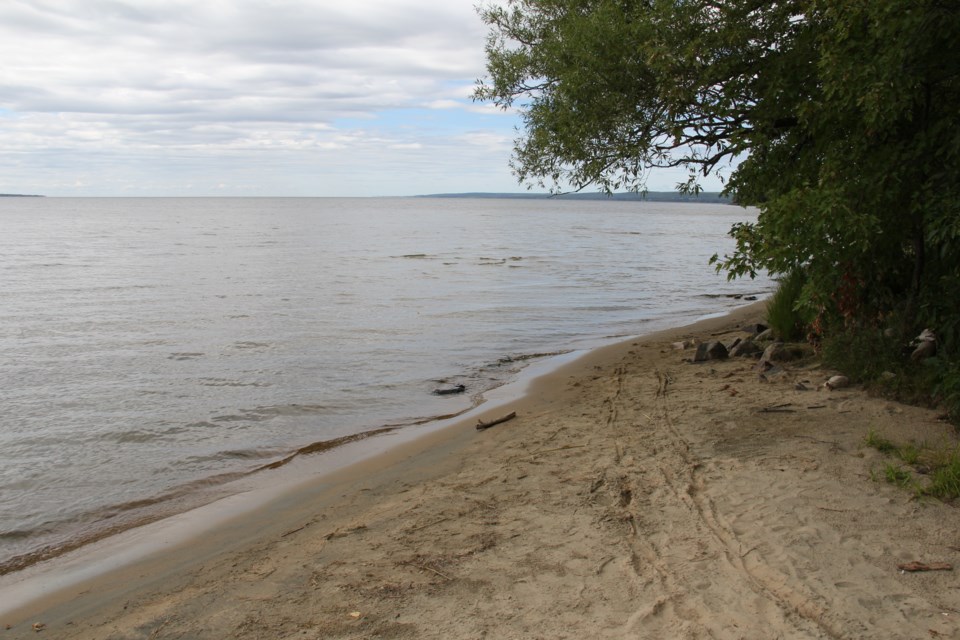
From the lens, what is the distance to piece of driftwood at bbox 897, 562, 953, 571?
4.43 metres

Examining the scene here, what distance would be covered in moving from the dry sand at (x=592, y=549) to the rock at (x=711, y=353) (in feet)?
10.4

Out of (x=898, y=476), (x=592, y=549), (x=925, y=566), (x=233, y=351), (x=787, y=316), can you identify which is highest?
(x=787, y=316)

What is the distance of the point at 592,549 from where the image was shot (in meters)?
5.01

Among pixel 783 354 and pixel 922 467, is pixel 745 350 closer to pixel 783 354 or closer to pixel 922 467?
pixel 783 354

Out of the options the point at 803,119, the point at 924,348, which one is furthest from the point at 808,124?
the point at 924,348

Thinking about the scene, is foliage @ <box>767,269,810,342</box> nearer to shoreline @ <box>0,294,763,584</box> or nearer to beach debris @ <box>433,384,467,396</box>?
shoreline @ <box>0,294,763,584</box>

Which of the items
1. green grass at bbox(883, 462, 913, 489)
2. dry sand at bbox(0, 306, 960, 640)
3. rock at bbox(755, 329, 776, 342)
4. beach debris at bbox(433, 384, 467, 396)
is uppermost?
rock at bbox(755, 329, 776, 342)

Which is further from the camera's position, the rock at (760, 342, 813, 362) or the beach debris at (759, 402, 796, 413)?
the rock at (760, 342, 813, 362)

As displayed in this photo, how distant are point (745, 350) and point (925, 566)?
6.94m

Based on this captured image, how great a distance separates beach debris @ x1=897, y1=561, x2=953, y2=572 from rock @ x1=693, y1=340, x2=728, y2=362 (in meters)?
6.82

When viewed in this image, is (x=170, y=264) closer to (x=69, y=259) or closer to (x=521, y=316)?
(x=69, y=259)

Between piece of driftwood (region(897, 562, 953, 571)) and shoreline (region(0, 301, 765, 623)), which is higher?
piece of driftwood (region(897, 562, 953, 571))

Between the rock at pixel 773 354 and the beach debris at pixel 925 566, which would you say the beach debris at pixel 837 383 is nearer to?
the rock at pixel 773 354

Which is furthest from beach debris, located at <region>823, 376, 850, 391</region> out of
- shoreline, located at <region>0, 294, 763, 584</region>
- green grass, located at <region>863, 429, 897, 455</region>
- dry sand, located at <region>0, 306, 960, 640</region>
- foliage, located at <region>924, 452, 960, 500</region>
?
shoreline, located at <region>0, 294, 763, 584</region>
